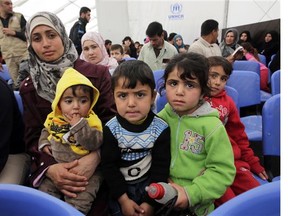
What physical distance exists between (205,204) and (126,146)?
1.34 ft

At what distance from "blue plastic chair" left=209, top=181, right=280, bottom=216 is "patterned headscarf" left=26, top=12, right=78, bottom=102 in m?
1.11

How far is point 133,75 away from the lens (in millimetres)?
1189

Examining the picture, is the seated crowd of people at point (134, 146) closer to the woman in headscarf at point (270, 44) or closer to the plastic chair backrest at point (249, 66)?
the plastic chair backrest at point (249, 66)

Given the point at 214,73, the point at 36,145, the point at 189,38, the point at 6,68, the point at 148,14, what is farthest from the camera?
the point at 148,14

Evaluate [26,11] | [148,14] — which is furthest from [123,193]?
[26,11]

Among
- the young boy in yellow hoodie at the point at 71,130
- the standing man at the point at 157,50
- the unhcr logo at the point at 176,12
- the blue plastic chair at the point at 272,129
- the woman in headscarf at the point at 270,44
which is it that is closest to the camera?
the young boy in yellow hoodie at the point at 71,130

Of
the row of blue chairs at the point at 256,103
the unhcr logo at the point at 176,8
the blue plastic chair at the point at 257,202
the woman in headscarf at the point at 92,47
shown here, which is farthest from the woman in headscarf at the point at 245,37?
the blue plastic chair at the point at 257,202

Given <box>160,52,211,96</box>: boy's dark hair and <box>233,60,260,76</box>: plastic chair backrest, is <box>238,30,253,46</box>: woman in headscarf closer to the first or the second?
<box>233,60,260,76</box>: plastic chair backrest

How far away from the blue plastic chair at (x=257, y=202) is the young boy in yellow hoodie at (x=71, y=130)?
70cm

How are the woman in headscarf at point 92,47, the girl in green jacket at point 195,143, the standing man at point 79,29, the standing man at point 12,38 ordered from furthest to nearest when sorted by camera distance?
the standing man at point 79,29 → the standing man at point 12,38 → the woman in headscarf at point 92,47 → the girl in green jacket at point 195,143

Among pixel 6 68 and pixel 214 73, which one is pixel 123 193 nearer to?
pixel 214 73

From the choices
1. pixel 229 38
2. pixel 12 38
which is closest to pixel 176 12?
pixel 229 38

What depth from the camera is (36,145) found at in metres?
1.44

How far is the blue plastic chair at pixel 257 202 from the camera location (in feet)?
2.22
